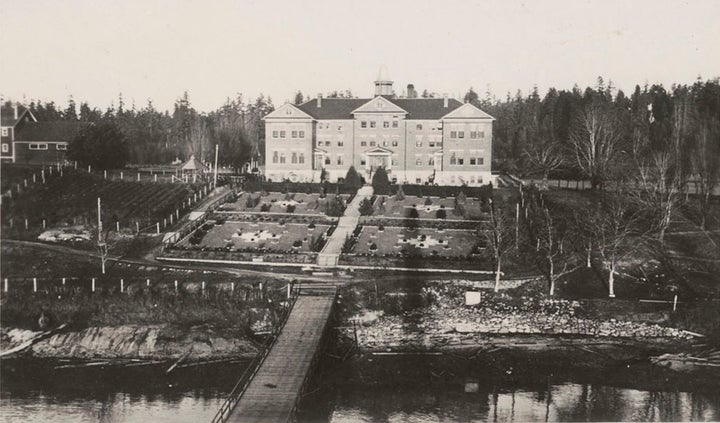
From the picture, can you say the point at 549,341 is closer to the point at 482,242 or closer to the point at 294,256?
the point at 482,242

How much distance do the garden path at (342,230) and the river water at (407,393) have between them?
37.9 feet

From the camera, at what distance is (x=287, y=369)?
27688mm

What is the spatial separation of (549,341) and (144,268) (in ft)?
78.8

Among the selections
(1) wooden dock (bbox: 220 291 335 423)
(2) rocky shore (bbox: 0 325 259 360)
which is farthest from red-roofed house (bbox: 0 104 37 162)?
(1) wooden dock (bbox: 220 291 335 423)

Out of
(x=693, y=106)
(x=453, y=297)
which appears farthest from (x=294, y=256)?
(x=693, y=106)

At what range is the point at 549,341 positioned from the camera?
35625mm

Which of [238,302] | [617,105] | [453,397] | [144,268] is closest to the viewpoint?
[453,397]

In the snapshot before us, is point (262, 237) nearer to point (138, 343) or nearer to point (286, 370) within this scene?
point (138, 343)

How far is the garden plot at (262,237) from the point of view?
154ft

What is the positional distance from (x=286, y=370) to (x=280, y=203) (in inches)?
1196

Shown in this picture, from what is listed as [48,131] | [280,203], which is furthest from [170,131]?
[280,203]

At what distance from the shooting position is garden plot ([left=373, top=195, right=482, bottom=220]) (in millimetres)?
52969

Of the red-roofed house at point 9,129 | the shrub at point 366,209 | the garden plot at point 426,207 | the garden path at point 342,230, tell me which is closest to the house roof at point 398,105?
the garden path at point 342,230

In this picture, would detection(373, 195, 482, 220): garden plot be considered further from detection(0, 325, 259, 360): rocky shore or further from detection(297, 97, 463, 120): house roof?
detection(0, 325, 259, 360): rocky shore
